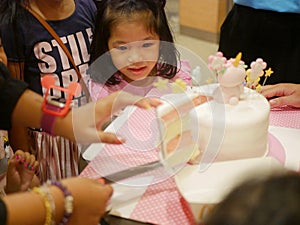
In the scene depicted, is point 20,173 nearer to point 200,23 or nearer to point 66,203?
point 66,203

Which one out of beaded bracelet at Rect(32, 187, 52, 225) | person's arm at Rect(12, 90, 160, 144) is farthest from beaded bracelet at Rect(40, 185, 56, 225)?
person's arm at Rect(12, 90, 160, 144)

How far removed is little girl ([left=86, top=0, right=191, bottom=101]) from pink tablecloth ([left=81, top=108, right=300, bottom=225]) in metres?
0.23

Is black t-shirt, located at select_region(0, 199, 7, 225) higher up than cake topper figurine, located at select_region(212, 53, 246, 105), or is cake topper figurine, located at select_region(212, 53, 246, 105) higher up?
cake topper figurine, located at select_region(212, 53, 246, 105)

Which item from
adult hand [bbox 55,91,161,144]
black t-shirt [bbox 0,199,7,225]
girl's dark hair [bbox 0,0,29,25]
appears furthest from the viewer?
girl's dark hair [bbox 0,0,29,25]

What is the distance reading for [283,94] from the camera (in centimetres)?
130

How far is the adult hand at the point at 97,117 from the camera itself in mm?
906

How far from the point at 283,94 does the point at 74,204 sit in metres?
0.69

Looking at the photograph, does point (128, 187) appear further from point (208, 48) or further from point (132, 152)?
point (208, 48)

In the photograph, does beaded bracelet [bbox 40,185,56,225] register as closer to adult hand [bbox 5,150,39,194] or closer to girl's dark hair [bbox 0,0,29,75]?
adult hand [bbox 5,150,39,194]

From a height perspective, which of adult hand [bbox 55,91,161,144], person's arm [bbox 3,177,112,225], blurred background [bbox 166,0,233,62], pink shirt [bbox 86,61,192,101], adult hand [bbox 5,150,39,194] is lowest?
Answer: blurred background [bbox 166,0,233,62]

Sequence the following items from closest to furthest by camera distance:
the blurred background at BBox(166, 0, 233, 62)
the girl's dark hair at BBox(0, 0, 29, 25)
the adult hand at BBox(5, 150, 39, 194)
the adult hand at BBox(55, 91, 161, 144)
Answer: the adult hand at BBox(55, 91, 161, 144) → the adult hand at BBox(5, 150, 39, 194) → the girl's dark hair at BBox(0, 0, 29, 25) → the blurred background at BBox(166, 0, 233, 62)

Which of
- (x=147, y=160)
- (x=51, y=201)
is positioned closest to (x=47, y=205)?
(x=51, y=201)

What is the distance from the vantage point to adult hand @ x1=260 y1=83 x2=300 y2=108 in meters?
1.27

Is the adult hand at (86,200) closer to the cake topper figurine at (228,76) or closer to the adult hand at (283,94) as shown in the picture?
the cake topper figurine at (228,76)
